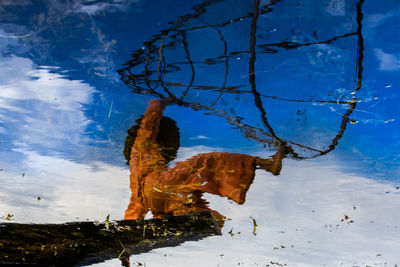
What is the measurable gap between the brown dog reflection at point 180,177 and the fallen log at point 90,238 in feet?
0.98

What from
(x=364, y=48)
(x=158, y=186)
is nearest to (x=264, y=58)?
(x=364, y=48)

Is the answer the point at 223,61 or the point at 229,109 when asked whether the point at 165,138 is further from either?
the point at 223,61

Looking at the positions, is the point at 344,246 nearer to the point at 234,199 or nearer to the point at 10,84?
the point at 234,199

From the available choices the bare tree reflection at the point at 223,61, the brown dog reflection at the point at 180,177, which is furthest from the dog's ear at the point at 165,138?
the bare tree reflection at the point at 223,61

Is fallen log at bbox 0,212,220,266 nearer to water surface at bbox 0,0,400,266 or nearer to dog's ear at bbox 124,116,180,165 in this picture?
water surface at bbox 0,0,400,266

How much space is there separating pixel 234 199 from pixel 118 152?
1644 millimetres

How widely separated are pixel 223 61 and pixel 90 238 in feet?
8.59

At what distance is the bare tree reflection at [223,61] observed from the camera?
6.68ft

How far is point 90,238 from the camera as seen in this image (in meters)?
3.17

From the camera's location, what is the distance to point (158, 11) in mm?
2053

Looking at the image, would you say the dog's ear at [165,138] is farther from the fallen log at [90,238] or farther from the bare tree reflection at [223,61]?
the fallen log at [90,238]

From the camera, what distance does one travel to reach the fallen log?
3.04 meters

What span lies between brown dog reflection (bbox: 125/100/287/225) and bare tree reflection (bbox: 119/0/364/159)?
0.53 m

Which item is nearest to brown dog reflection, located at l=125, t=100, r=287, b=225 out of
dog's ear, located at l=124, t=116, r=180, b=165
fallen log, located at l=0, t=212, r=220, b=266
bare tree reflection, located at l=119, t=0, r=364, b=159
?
dog's ear, located at l=124, t=116, r=180, b=165
